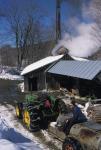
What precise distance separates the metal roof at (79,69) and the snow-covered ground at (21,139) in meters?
7.27

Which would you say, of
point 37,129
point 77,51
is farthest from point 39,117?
point 77,51

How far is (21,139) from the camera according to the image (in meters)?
11.1

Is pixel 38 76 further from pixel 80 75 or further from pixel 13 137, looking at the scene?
pixel 13 137

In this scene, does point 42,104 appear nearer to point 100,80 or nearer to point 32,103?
point 32,103

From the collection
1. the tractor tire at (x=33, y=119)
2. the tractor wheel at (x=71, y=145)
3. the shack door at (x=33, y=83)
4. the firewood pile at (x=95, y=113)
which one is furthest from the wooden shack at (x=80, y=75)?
the tractor wheel at (x=71, y=145)

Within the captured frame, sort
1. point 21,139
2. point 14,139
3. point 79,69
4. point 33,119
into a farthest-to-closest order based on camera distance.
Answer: point 79,69
point 33,119
point 21,139
point 14,139

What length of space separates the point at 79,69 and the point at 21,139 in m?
13.0

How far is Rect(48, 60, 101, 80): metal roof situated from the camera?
21.0m

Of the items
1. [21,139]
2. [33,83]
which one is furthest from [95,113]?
[33,83]

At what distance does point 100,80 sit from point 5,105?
280 inches

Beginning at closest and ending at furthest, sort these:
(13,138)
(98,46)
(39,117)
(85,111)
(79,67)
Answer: (13,138)
(39,117)
(85,111)
(79,67)
(98,46)

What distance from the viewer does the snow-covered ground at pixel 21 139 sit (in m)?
9.20

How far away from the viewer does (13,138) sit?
1107 cm

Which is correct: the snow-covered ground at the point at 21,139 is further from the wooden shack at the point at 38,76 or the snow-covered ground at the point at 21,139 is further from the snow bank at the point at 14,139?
the wooden shack at the point at 38,76
